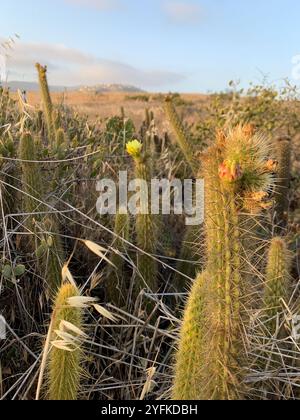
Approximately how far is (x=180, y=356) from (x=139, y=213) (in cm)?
96

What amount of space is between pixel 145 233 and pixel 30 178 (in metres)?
0.57

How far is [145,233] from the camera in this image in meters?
2.32

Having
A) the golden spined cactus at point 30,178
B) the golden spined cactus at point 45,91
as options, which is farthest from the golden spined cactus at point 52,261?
the golden spined cactus at point 45,91

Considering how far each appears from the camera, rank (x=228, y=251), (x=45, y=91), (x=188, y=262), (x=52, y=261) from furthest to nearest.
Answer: (x=45, y=91) < (x=188, y=262) < (x=52, y=261) < (x=228, y=251)

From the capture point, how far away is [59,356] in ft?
4.91

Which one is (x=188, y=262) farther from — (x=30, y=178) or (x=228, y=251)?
(x=228, y=251)

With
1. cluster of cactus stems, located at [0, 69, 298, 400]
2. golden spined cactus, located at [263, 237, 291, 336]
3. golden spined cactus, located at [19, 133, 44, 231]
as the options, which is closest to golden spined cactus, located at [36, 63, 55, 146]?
golden spined cactus, located at [19, 133, 44, 231]

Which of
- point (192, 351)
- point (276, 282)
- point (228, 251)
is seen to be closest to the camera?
point (228, 251)

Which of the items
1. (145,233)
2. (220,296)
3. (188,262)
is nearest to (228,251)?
(220,296)

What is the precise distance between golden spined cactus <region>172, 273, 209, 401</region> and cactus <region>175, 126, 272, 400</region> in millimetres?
12
